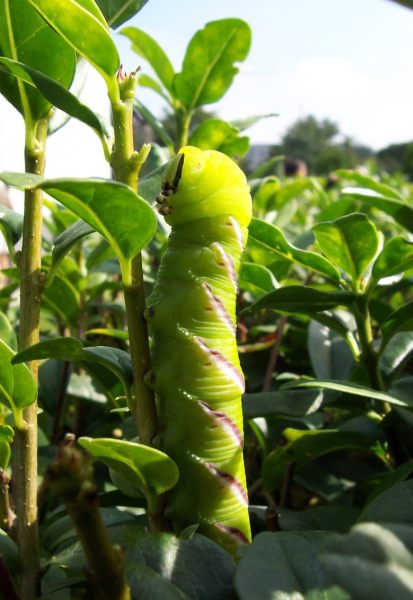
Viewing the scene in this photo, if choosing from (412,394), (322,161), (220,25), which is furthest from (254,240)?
(322,161)

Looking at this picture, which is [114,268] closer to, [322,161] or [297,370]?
[297,370]

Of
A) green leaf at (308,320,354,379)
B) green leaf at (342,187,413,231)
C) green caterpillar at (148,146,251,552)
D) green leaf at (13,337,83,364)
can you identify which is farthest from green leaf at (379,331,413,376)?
green leaf at (13,337,83,364)

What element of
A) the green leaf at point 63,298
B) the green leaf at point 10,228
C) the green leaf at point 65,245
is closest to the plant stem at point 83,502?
the green leaf at point 65,245

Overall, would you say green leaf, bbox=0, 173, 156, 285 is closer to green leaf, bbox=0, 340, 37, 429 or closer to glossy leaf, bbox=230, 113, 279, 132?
green leaf, bbox=0, 340, 37, 429

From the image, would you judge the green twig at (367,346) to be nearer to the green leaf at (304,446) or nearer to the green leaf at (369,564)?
the green leaf at (304,446)

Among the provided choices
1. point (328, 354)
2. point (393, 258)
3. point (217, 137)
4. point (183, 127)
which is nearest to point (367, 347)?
point (393, 258)

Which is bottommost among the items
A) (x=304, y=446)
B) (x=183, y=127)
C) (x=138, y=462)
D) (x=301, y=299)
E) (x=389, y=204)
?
(x=304, y=446)

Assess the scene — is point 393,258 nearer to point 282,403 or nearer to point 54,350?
point 282,403
